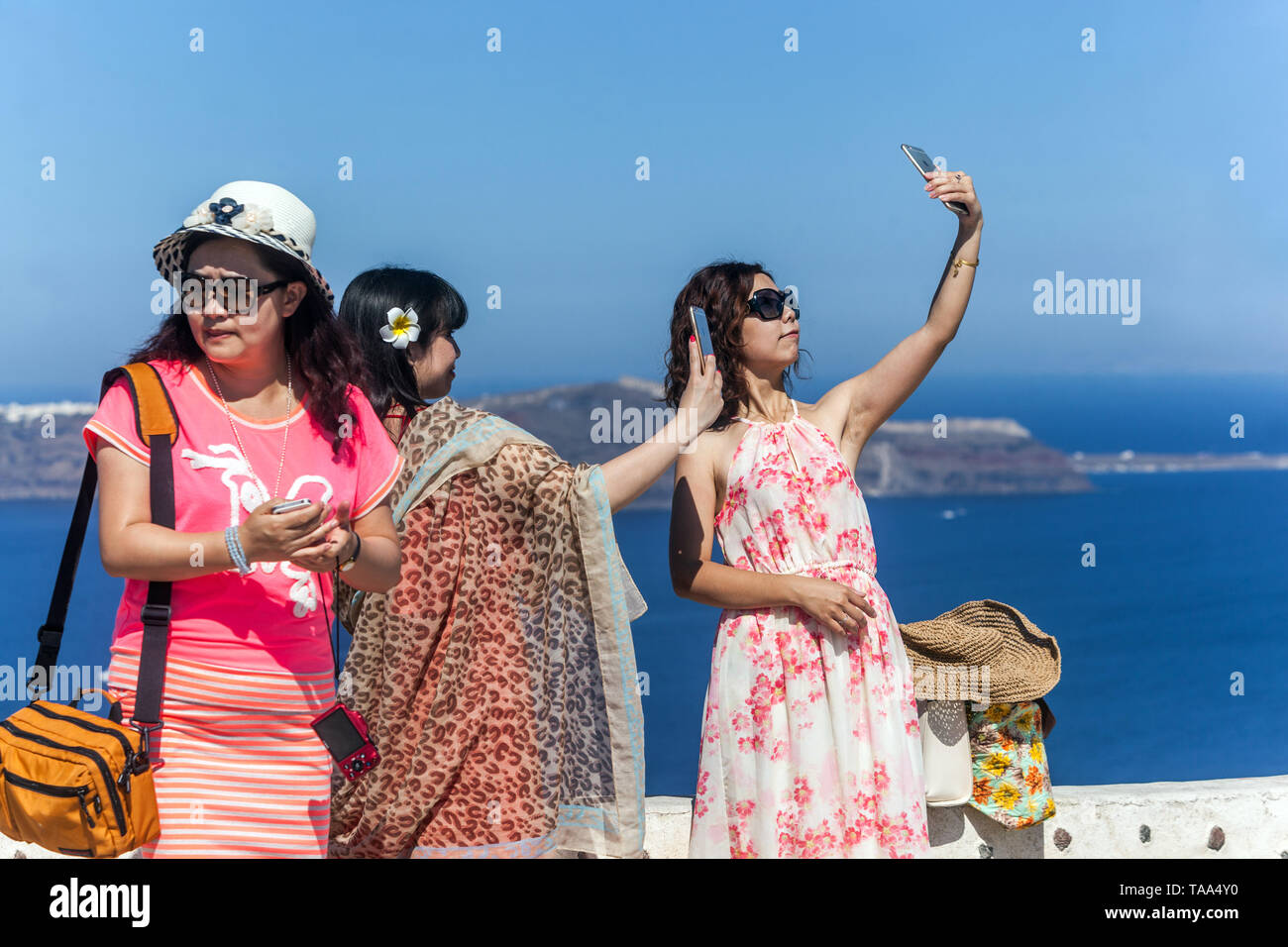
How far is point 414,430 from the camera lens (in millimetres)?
2994

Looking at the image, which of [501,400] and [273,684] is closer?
[273,684]

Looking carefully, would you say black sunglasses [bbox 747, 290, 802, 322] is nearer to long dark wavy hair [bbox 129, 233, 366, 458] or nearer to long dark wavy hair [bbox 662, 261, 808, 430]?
long dark wavy hair [bbox 662, 261, 808, 430]

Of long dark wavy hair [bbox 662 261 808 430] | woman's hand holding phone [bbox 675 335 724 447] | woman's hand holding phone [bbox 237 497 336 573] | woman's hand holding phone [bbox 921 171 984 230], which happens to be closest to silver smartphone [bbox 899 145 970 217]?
woman's hand holding phone [bbox 921 171 984 230]

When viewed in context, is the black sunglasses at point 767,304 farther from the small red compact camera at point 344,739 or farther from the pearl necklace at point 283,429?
the small red compact camera at point 344,739

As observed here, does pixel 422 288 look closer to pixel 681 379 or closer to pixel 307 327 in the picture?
pixel 307 327

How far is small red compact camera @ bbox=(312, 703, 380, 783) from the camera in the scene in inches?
93.2

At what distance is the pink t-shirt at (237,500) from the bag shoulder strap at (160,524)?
22 millimetres

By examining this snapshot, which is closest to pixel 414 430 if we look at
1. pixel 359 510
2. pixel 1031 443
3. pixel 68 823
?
pixel 359 510

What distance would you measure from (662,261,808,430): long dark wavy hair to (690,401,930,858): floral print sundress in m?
0.22

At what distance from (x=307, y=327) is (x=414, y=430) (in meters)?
0.53

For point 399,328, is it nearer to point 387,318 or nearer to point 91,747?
point 387,318

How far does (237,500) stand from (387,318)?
0.79 metres

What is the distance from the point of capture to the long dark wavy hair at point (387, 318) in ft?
9.74

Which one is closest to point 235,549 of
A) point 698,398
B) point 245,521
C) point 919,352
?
point 245,521
